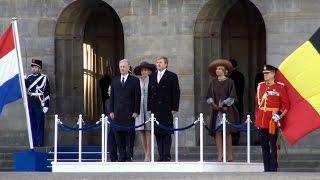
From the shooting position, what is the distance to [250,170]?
3091 centimetres

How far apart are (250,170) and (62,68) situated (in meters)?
8.29

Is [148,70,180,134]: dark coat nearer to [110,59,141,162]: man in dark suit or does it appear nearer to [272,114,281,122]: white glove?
[110,59,141,162]: man in dark suit

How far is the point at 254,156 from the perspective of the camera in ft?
110

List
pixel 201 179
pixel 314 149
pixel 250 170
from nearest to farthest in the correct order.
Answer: pixel 201 179 → pixel 250 170 → pixel 314 149

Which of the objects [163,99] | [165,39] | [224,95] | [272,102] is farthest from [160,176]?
[165,39]

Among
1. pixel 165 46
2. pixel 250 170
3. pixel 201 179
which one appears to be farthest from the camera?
pixel 165 46

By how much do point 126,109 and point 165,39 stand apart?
18.1ft

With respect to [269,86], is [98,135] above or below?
below

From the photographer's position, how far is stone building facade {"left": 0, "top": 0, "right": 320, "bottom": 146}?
118ft

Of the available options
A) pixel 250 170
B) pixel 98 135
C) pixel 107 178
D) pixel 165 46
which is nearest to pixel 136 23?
pixel 165 46

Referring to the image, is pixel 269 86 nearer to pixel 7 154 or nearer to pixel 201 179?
pixel 201 179

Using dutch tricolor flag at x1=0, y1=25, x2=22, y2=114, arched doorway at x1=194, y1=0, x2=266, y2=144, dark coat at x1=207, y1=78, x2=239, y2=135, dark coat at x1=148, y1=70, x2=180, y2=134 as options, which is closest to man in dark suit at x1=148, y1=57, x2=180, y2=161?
dark coat at x1=148, y1=70, x2=180, y2=134

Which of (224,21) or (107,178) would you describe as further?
(224,21)

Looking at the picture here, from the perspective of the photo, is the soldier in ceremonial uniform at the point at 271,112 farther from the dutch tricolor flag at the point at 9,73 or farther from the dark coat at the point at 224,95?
the dutch tricolor flag at the point at 9,73
